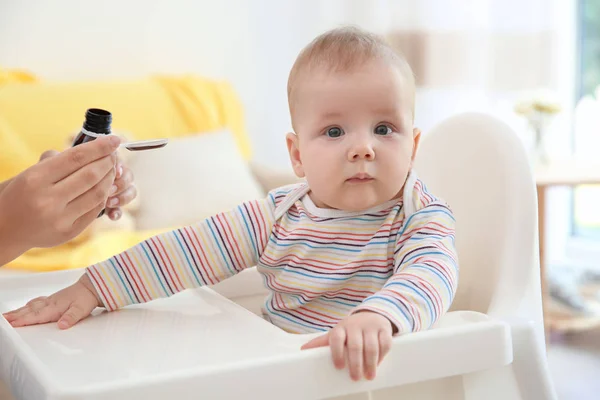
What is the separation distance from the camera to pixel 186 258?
0.92 metres

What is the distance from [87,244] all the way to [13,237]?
1065mm

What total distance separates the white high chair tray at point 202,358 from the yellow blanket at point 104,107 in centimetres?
110

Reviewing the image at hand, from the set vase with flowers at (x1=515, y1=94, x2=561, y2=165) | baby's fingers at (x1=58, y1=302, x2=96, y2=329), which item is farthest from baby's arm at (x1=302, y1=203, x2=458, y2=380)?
vase with flowers at (x1=515, y1=94, x2=561, y2=165)

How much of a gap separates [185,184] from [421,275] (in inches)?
60.2

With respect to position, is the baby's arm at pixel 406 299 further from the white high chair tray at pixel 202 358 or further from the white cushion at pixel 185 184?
the white cushion at pixel 185 184

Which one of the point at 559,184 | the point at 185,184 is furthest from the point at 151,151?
the point at 559,184

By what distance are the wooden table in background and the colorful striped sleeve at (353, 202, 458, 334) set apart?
1455mm

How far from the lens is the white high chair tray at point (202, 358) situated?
24.5 inches

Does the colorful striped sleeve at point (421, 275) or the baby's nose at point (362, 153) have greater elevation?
the baby's nose at point (362, 153)

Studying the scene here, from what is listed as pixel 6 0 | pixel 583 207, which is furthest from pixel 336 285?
pixel 583 207

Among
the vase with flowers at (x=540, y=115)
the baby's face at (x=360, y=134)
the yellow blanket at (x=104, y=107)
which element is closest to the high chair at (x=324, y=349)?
the baby's face at (x=360, y=134)

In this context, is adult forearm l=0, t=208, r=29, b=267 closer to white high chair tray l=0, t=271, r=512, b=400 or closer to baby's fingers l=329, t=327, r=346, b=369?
white high chair tray l=0, t=271, r=512, b=400

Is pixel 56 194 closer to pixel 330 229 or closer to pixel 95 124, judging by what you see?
pixel 95 124

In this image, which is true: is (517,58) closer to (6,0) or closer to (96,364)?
(6,0)
